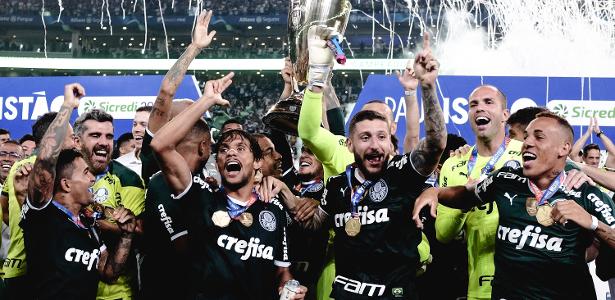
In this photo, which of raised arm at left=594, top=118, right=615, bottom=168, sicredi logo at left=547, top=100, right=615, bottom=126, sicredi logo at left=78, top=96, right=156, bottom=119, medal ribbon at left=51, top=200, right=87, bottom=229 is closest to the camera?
medal ribbon at left=51, top=200, right=87, bottom=229

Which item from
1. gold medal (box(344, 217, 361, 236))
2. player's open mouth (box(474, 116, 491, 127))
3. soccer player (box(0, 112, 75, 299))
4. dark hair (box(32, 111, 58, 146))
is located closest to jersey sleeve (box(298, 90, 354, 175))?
gold medal (box(344, 217, 361, 236))

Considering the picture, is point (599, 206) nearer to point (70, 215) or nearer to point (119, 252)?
point (119, 252)

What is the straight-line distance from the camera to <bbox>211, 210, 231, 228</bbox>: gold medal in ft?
10.8

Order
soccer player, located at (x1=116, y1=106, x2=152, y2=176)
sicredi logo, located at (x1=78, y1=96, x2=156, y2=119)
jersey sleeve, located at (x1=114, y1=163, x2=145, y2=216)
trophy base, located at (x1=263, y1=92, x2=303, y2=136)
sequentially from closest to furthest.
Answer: jersey sleeve, located at (x1=114, y1=163, x2=145, y2=216) < trophy base, located at (x1=263, y1=92, x2=303, y2=136) < soccer player, located at (x1=116, y1=106, x2=152, y2=176) < sicredi logo, located at (x1=78, y1=96, x2=156, y2=119)

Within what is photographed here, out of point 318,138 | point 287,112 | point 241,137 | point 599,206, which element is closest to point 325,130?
point 318,138

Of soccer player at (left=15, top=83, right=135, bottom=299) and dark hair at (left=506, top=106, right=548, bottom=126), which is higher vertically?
dark hair at (left=506, top=106, right=548, bottom=126)

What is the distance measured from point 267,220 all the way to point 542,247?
1269 mm

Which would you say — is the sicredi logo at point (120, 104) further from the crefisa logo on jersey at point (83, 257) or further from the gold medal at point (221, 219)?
the gold medal at point (221, 219)

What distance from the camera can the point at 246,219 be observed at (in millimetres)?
3348

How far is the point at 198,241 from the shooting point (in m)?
3.33

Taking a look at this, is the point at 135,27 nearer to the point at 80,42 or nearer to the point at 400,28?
the point at 80,42

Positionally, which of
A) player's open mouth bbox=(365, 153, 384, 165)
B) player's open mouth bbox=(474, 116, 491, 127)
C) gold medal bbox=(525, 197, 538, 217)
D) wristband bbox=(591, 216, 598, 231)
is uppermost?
player's open mouth bbox=(474, 116, 491, 127)

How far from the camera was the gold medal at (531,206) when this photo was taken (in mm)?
3309

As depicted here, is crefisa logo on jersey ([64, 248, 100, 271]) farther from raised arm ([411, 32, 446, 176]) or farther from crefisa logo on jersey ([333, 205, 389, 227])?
raised arm ([411, 32, 446, 176])
